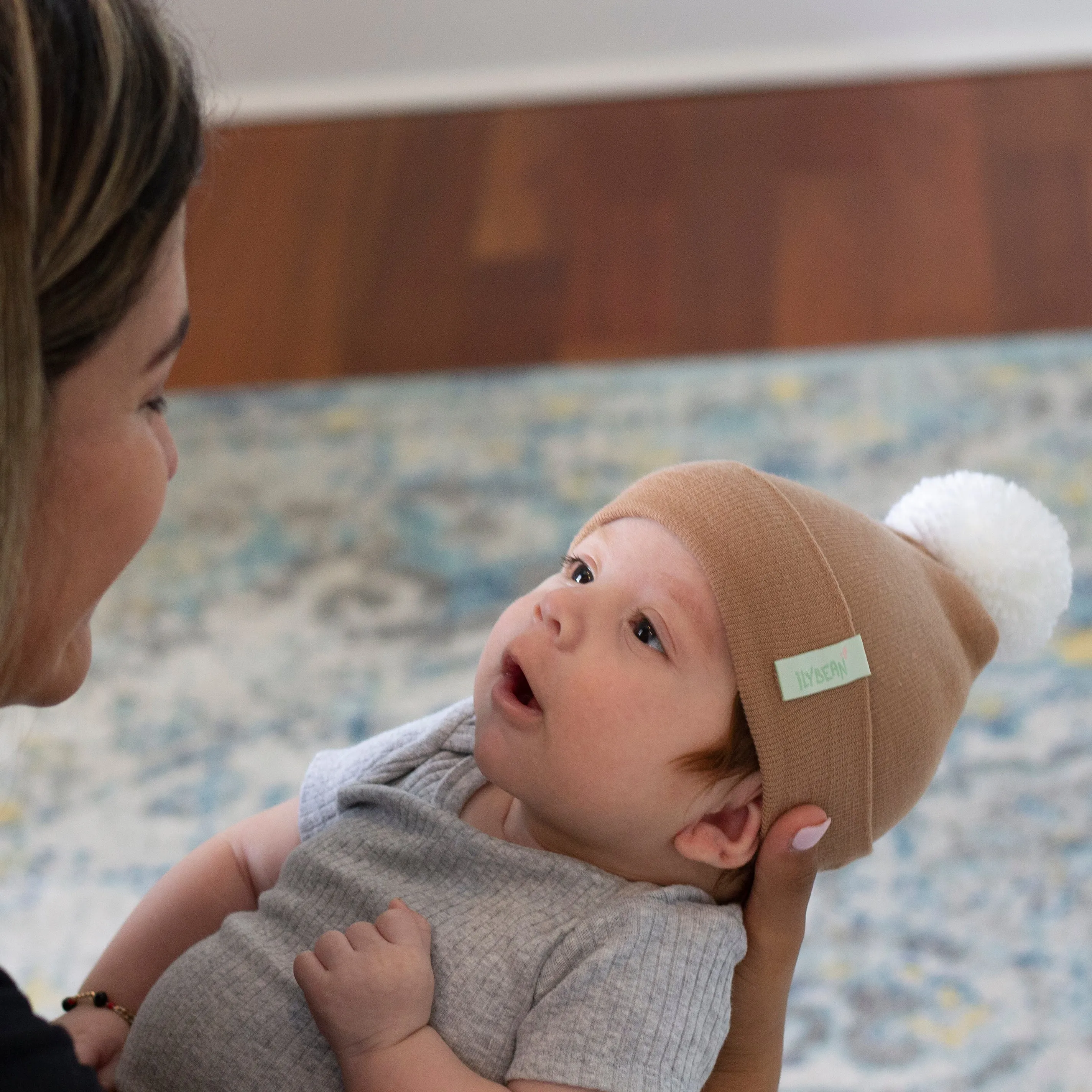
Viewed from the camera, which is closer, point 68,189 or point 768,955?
point 68,189

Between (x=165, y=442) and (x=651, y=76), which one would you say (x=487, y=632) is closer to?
(x=165, y=442)

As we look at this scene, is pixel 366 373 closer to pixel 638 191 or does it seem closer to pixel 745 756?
pixel 638 191

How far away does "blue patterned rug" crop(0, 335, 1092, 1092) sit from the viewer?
152 cm

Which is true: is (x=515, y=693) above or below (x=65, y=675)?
below

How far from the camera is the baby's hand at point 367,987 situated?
2.97 feet

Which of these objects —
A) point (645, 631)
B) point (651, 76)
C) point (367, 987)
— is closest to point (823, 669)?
point (645, 631)

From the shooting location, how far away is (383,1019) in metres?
0.91

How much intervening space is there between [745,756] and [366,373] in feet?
5.24

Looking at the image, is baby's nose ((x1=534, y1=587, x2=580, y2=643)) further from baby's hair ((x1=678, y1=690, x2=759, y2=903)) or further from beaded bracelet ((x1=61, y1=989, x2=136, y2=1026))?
beaded bracelet ((x1=61, y1=989, x2=136, y2=1026))

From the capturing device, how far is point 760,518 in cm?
105

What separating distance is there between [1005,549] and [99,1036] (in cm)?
80

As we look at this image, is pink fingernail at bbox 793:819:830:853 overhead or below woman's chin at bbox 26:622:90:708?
below

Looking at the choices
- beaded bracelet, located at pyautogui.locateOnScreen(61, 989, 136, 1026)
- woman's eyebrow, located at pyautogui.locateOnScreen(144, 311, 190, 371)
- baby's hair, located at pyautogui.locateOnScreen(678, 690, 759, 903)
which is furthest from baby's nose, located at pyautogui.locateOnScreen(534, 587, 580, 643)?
beaded bracelet, located at pyautogui.locateOnScreen(61, 989, 136, 1026)

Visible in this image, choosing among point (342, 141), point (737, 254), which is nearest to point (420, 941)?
point (737, 254)
